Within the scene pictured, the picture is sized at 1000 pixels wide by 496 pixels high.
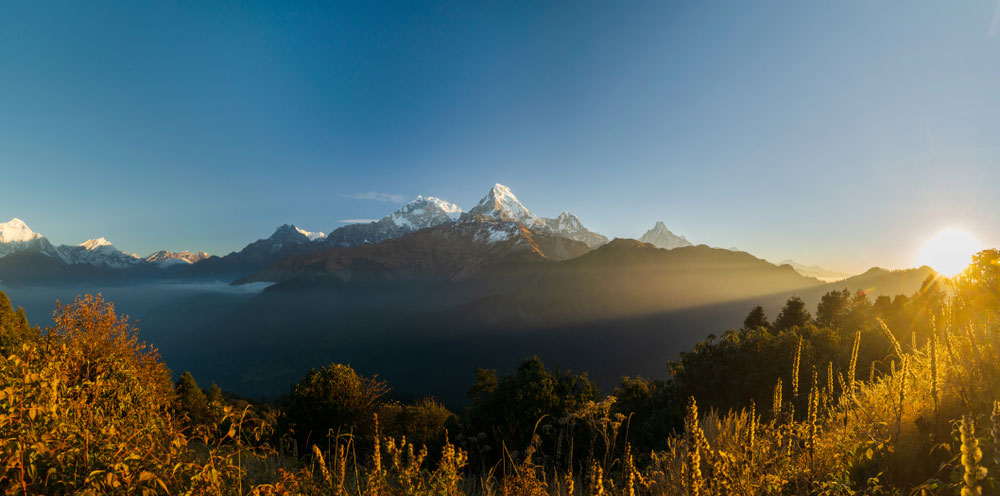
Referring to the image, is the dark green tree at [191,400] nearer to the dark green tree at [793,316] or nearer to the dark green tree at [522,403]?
the dark green tree at [522,403]

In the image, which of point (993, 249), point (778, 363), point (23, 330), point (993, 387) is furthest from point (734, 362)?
point (23, 330)

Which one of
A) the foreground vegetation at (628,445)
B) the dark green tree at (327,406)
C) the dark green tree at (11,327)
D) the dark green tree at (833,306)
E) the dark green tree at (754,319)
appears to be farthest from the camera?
the dark green tree at (754,319)

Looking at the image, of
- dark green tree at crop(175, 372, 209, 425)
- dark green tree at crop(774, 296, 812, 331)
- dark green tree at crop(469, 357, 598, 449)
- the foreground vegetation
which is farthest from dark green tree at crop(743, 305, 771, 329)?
dark green tree at crop(175, 372, 209, 425)

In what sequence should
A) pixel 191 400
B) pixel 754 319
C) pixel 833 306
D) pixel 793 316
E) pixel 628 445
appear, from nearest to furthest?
pixel 628 445 < pixel 191 400 < pixel 793 316 < pixel 833 306 < pixel 754 319

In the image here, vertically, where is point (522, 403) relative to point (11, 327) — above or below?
below

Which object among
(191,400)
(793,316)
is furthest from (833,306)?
(191,400)

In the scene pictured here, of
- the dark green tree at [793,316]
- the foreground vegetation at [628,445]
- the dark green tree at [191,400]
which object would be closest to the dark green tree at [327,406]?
the foreground vegetation at [628,445]

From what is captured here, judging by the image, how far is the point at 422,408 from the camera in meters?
40.2

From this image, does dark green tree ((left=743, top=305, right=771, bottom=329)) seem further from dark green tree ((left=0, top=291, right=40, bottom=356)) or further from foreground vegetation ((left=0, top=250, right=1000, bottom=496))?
dark green tree ((left=0, top=291, right=40, bottom=356))

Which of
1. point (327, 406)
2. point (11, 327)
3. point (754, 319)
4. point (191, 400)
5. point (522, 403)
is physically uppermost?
point (754, 319)

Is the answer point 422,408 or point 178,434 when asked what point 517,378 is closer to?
point 422,408

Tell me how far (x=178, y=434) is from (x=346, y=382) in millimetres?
27358

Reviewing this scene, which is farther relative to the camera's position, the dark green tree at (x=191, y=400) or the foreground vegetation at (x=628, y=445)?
the dark green tree at (x=191, y=400)

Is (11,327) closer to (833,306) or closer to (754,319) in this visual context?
(754,319)
